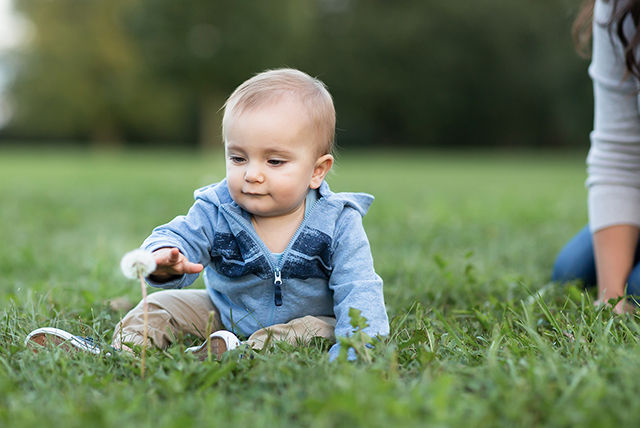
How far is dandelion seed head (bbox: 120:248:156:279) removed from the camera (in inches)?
60.1

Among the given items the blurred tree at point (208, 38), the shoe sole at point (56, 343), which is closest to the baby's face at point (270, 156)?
the shoe sole at point (56, 343)

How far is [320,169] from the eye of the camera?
6.56ft

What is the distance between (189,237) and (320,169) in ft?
1.48

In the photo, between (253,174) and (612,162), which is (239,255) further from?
(612,162)

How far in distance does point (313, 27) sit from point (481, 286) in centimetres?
2952

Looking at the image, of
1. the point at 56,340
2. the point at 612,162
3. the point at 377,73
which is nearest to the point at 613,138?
the point at 612,162

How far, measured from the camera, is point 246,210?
1.97 m

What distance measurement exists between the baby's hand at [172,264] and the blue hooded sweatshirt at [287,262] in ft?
0.52

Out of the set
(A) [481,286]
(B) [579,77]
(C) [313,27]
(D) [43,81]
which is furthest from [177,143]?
(A) [481,286]

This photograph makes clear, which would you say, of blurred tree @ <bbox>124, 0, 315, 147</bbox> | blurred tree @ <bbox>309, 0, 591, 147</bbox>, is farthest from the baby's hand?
blurred tree @ <bbox>309, 0, 591, 147</bbox>

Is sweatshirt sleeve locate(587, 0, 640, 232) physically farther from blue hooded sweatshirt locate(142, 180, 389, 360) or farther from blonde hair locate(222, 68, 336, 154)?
blonde hair locate(222, 68, 336, 154)

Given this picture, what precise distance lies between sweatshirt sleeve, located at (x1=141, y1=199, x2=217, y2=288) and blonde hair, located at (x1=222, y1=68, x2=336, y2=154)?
0.26 m

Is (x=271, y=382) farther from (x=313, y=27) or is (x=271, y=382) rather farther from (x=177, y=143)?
(x=177, y=143)

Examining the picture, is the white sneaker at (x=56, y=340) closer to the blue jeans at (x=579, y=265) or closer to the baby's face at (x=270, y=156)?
the baby's face at (x=270, y=156)
